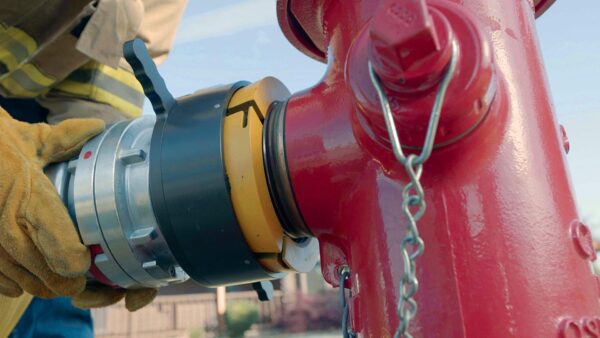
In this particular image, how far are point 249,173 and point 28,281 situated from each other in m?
0.43

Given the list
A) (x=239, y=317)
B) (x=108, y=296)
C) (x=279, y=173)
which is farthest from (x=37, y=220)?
(x=239, y=317)

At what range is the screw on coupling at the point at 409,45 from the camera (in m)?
0.50

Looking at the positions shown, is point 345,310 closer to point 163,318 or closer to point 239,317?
Result: point 163,318

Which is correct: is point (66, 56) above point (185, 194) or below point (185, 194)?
above

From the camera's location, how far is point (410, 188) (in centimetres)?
50

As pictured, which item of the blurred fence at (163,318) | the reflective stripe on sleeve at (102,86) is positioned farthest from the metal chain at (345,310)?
the blurred fence at (163,318)

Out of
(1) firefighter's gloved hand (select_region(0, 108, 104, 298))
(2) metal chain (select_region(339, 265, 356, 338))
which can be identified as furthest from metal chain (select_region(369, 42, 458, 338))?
(1) firefighter's gloved hand (select_region(0, 108, 104, 298))

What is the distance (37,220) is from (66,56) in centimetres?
84

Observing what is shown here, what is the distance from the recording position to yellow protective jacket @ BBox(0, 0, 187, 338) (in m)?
1.42

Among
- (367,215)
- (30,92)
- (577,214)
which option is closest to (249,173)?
(367,215)

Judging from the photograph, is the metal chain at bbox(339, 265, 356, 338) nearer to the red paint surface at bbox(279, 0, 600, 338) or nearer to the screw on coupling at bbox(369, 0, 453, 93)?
the red paint surface at bbox(279, 0, 600, 338)

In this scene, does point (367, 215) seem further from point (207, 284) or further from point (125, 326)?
point (125, 326)

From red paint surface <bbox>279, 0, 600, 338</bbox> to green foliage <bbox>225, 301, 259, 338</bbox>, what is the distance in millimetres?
9525

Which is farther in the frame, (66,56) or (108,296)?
(66,56)
